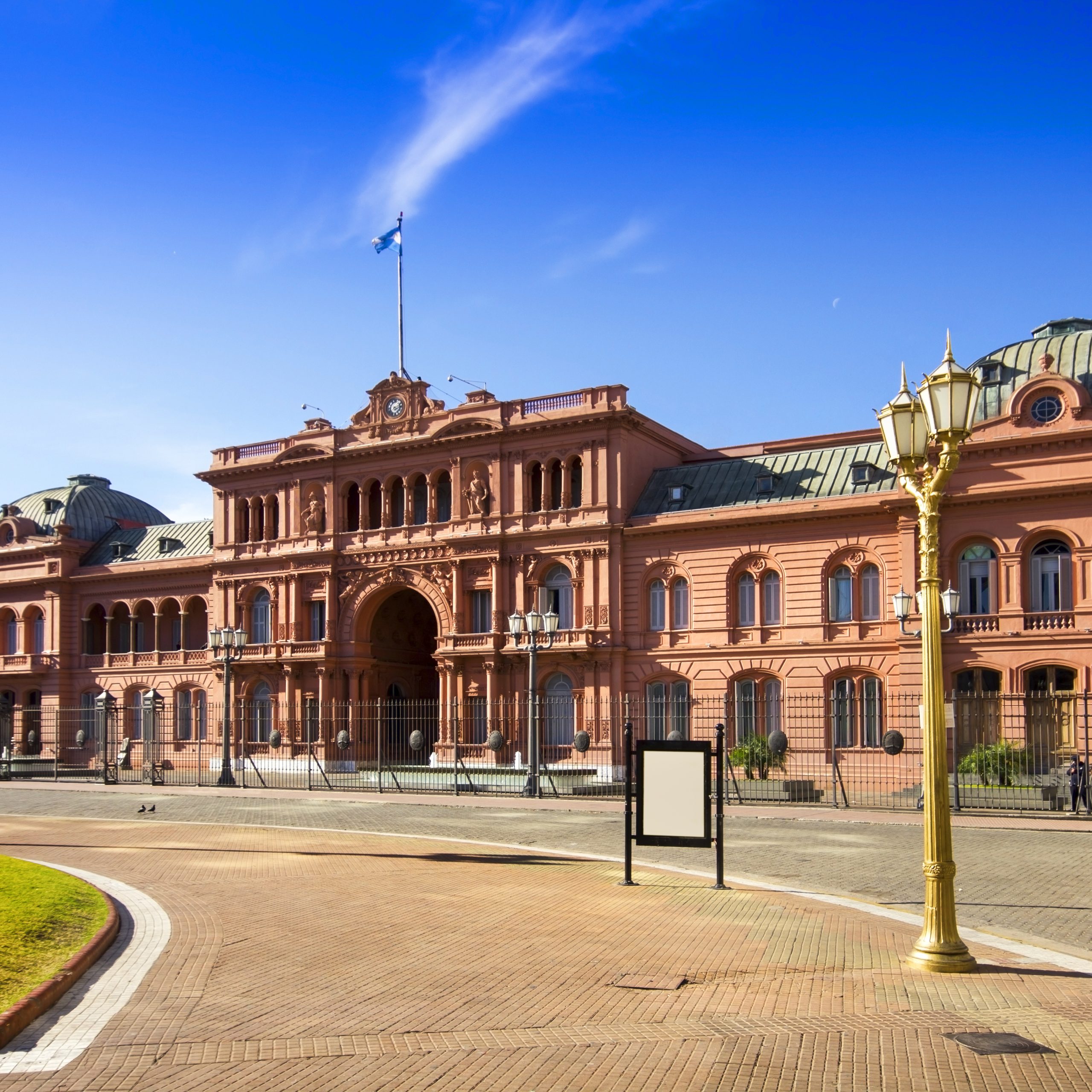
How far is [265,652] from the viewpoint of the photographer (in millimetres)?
57688

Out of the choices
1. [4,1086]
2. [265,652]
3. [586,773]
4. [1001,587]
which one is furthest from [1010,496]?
[4,1086]

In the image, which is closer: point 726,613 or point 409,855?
point 409,855

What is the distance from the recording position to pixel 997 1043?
899 centimetres

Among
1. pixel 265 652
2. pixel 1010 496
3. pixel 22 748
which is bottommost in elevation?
pixel 22 748

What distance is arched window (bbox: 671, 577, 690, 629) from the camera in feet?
160

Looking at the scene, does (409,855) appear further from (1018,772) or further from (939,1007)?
(1018,772)

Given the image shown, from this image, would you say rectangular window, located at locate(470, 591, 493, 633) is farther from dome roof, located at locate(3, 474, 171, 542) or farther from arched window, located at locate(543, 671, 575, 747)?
dome roof, located at locate(3, 474, 171, 542)

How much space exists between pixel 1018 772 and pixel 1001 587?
8203 millimetres

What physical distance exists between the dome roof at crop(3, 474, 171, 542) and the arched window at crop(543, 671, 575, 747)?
105 ft

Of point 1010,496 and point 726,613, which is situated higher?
point 1010,496

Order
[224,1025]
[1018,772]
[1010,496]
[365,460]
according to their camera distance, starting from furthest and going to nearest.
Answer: [365,460] → [1010,496] → [1018,772] → [224,1025]

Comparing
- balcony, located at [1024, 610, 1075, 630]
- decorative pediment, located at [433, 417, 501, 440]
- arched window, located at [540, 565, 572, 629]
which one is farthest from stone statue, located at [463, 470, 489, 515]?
balcony, located at [1024, 610, 1075, 630]

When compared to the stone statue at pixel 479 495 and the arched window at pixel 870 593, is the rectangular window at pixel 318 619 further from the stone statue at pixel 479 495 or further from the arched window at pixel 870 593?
the arched window at pixel 870 593

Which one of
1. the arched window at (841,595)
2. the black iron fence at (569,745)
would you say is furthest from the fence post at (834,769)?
the arched window at (841,595)
